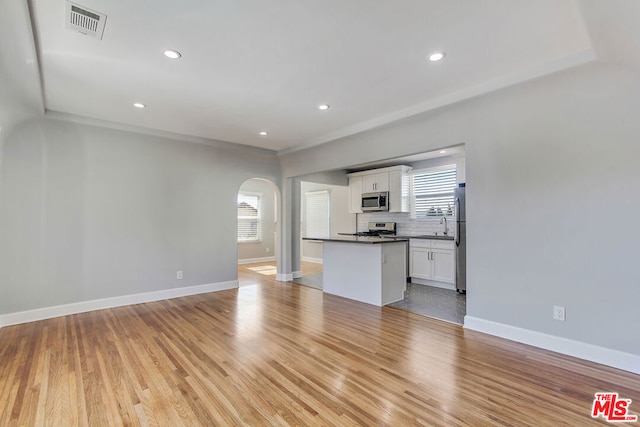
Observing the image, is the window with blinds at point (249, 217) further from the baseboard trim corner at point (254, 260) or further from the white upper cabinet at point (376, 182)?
the white upper cabinet at point (376, 182)

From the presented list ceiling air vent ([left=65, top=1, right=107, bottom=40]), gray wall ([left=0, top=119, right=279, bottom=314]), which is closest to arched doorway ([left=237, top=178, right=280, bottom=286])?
gray wall ([left=0, top=119, right=279, bottom=314])

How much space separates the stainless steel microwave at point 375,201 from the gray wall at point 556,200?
292 centimetres

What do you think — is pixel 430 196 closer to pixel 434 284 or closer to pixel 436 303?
pixel 434 284

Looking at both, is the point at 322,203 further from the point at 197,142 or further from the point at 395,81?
the point at 395,81

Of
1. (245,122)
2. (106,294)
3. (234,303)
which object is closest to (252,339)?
(234,303)

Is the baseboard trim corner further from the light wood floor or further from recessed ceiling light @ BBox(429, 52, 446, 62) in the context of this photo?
recessed ceiling light @ BBox(429, 52, 446, 62)

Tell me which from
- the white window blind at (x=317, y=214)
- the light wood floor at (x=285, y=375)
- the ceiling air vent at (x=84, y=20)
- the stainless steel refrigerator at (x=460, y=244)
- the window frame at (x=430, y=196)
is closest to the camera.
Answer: the light wood floor at (x=285, y=375)

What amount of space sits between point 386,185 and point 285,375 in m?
4.84

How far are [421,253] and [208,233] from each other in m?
3.92

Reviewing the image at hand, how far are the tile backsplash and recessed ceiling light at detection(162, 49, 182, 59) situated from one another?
505 cm

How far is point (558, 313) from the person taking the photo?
8.96ft

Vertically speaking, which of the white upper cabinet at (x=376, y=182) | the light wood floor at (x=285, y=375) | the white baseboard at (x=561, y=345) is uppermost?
the white upper cabinet at (x=376, y=182)

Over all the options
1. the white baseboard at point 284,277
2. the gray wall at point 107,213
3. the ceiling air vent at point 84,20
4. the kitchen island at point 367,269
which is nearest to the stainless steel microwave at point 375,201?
the kitchen island at point 367,269

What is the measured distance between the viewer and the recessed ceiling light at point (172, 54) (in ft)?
7.98
